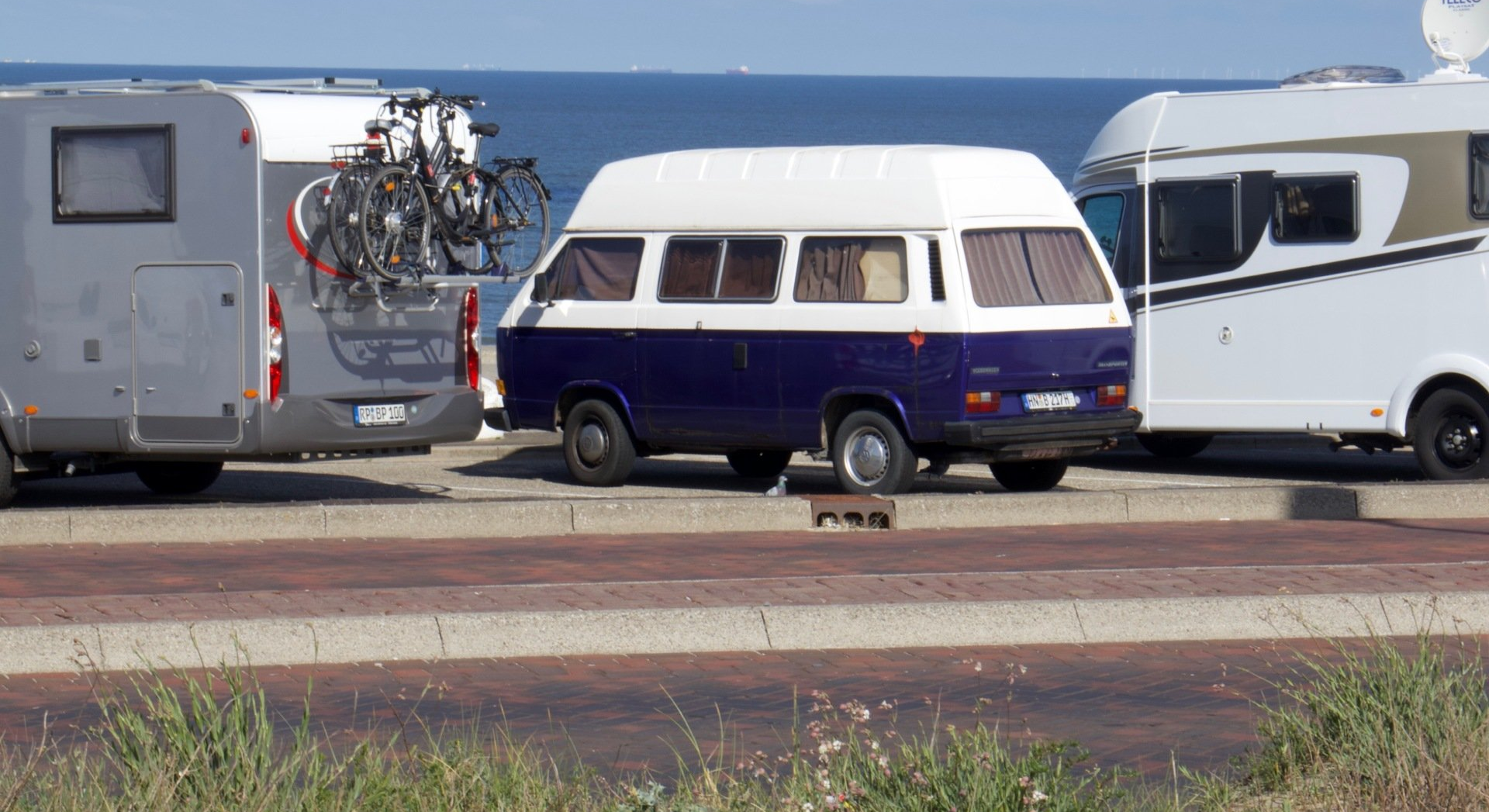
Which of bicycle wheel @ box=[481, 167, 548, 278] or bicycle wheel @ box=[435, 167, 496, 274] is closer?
bicycle wheel @ box=[435, 167, 496, 274]

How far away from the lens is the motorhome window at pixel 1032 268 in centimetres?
1335

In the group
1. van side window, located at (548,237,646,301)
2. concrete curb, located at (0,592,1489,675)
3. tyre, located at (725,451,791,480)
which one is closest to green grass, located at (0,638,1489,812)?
concrete curb, located at (0,592,1489,675)

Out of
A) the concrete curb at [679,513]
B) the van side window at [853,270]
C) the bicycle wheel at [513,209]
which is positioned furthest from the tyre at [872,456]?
the bicycle wheel at [513,209]

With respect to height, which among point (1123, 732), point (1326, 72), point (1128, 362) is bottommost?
point (1123, 732)

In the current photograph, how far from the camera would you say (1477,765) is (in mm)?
5383

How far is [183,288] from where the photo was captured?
12.7 meters

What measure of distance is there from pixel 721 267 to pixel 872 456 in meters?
1.82

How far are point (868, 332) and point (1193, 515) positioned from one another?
253 cm

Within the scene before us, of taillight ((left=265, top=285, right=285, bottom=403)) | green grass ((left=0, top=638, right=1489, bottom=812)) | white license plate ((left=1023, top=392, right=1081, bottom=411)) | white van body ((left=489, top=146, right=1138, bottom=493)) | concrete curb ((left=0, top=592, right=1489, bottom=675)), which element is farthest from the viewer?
white license plate ((left=1023, top=392, right=1081, bottom=411))

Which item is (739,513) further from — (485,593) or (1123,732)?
(1123,732)

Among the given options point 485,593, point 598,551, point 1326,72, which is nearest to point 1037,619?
point 485,593

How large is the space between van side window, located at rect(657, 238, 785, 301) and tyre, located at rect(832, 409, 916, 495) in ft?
3.72

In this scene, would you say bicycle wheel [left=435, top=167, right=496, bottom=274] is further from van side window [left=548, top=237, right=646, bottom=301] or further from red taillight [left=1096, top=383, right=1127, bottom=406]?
red taillight [left=1096, top=383, right=1127, bottom=406]

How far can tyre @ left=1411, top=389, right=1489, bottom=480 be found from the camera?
14398mm
